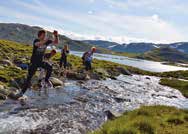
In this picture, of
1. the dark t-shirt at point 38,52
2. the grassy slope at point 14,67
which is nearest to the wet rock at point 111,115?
the dark t-shirt at point 38,52

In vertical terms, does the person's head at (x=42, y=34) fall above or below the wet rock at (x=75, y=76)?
above

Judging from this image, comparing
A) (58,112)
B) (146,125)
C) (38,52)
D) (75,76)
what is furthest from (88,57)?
(146,125)

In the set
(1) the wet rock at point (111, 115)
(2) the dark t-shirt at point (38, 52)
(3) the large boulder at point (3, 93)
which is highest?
(2) the dark t-shirt at point (38, 52)

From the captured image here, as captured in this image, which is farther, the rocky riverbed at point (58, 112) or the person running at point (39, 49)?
the person running at point (39, 49)

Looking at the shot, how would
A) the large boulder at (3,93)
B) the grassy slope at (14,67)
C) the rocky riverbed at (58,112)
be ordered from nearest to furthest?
the rocky riverbed at (58,112)
the large boulder at (3,93)
the grassy slope at (14,67)

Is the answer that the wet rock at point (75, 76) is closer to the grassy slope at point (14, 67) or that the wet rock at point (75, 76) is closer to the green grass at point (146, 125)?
the grassy slope at point (14, 67)

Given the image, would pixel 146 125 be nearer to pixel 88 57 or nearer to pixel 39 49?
pixel 39 49

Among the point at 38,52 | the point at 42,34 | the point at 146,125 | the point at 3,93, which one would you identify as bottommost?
the point at 3,93

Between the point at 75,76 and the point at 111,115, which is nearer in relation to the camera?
the point at 111,115

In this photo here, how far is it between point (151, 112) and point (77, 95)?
8381 mm

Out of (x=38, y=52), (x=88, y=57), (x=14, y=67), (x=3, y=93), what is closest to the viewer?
(x=38, y=52)

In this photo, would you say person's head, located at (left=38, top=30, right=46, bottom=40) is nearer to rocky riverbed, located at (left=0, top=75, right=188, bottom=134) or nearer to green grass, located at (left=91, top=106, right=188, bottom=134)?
rocky riverbed, located at (left=0, top=75, right=188, bottom=134)

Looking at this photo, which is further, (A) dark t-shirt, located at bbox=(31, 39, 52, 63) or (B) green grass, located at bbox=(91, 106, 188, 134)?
(A) dark t-shirt, located at bbox=(31, 39, 52, 63)

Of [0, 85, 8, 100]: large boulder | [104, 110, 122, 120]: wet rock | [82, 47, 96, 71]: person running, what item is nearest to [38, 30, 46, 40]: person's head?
[0, 85, 8, 100]: large boulder
